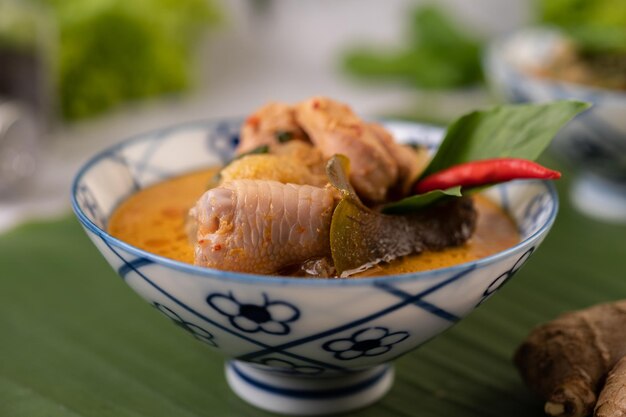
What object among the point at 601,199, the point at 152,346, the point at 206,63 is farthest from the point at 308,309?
the point at 206,63

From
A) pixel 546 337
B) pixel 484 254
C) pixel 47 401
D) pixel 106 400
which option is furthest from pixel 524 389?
pixel 47 401

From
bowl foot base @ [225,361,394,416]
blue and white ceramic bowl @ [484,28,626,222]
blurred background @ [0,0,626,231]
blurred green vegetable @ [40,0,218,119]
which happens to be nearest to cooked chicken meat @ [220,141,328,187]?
bowl foot base @ [225,361,394,416]

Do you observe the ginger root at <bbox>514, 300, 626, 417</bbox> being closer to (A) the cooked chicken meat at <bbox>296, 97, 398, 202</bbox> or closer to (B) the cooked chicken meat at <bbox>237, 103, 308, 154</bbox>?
(A) the cooked chicken meat at <bbox>296, 97, 398, 202</bbox>

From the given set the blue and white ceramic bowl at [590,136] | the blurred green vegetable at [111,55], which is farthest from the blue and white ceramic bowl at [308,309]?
the blurred green vegetable at [111,55]

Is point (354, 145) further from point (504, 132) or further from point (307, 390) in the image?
point (307, 390)

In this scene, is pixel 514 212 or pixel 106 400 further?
pixel 514 212

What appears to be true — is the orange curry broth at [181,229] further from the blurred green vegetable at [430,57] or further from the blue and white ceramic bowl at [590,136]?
the blurred green vegetable at [430,57]

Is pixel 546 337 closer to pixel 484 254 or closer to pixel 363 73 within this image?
pixel 484 254
